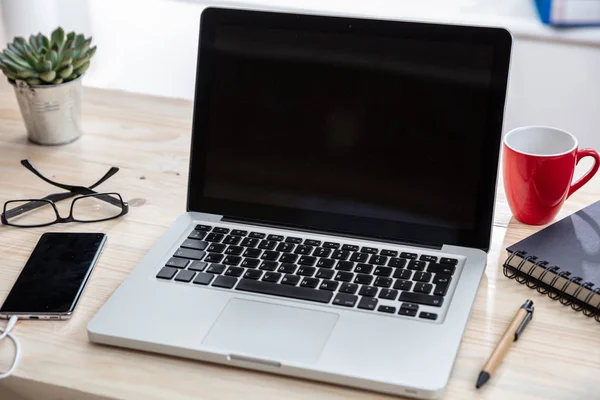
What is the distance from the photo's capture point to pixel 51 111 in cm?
127

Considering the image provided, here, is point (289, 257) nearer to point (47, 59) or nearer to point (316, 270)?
point (316, 270)

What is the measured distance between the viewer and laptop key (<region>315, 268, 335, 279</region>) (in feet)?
2.90

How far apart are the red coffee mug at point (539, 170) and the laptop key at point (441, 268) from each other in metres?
0.19

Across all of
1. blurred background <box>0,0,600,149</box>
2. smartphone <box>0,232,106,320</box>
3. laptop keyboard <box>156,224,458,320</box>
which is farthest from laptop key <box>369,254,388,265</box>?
blurred background <box>0,0,600,149</box>

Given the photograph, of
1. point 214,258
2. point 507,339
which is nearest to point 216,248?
point 214,258

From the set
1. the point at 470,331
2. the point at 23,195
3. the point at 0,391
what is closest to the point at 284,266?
the point at 470,331

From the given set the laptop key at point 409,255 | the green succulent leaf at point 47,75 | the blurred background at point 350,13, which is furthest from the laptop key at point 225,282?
the blurred background at point 350,13

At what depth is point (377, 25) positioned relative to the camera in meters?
0.95

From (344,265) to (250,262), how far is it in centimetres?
12

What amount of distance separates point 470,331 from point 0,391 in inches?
20.4

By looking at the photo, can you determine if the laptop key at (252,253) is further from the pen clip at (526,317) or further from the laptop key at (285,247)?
the pen clip at (526,317)

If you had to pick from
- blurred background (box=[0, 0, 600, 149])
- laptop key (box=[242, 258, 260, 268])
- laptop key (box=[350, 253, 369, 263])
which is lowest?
blurred background (box=[0, 0, 600, 149])

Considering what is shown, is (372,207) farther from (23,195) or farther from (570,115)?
(570,115)

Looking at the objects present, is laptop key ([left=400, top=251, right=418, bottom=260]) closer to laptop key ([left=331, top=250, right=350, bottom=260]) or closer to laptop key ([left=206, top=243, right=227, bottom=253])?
laptop key ([left=331, top=250, right=350, bottom=260])
